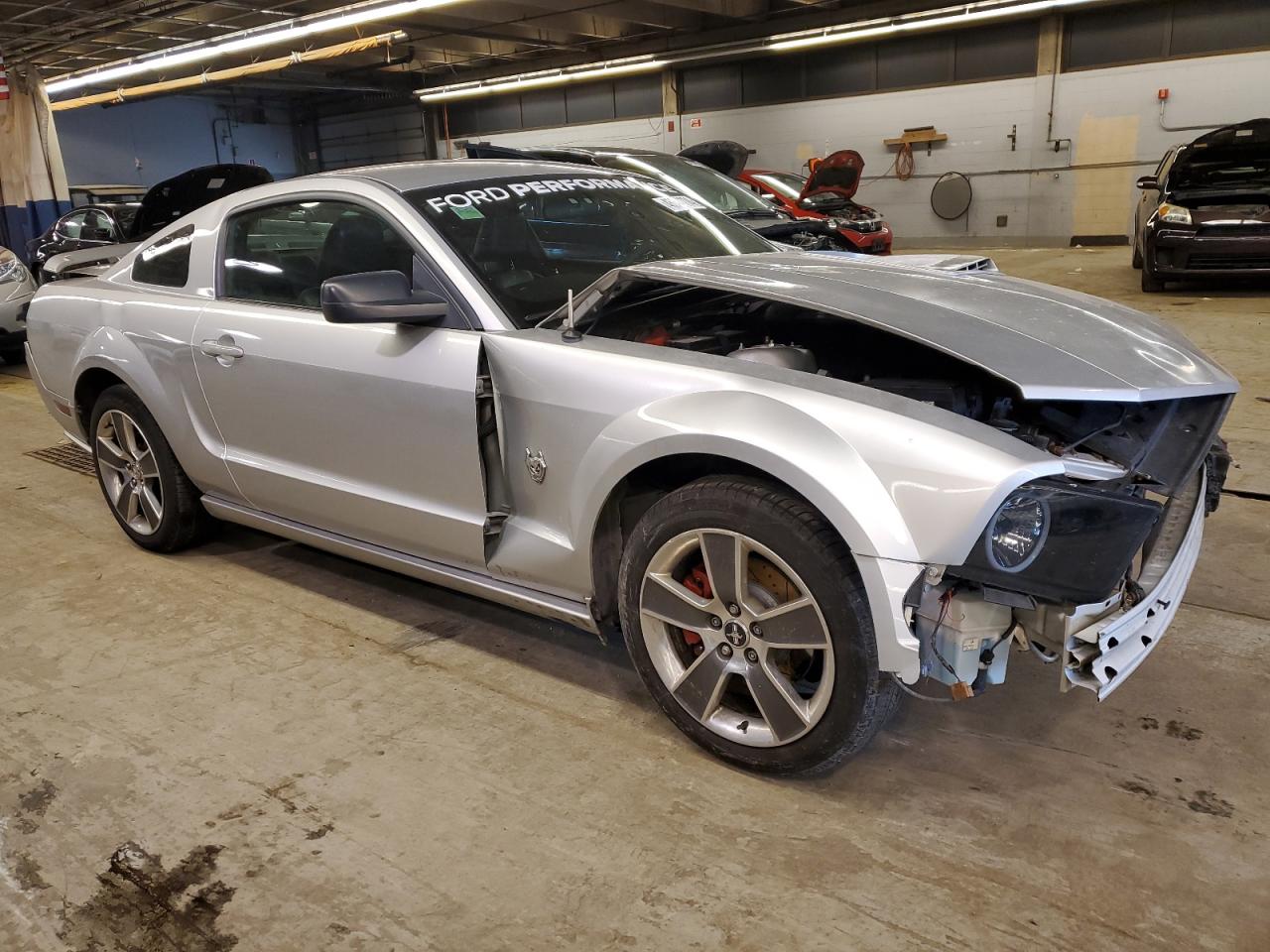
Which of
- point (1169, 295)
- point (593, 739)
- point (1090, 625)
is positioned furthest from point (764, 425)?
point (1169, 295)

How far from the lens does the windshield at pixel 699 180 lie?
729 cm

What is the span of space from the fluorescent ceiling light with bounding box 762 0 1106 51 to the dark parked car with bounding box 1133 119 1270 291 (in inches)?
240

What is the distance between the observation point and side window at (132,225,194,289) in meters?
3.50

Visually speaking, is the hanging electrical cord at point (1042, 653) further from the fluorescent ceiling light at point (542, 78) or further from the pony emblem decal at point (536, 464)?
the fluorescent ceiling light at point (542, 78)

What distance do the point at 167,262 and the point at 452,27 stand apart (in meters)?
15.8

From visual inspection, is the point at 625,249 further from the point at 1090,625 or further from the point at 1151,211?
the point at 1151,211

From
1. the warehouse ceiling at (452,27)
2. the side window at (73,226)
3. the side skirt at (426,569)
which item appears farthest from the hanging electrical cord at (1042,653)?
the warehouse ceiling at (452,27)

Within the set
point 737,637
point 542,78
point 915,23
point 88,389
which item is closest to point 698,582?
point 737,637

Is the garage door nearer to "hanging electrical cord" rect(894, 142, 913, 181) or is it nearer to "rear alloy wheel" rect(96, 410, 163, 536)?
"hanging electrical cord" rect(894, 142, 913, 181)

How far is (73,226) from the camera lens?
34.7 feet

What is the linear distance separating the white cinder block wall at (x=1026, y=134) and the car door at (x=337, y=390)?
15.3 meters

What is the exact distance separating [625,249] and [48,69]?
69.5ft

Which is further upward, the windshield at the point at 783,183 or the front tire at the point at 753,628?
the windshield at the point at 783,183

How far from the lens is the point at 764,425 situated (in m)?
2.03
